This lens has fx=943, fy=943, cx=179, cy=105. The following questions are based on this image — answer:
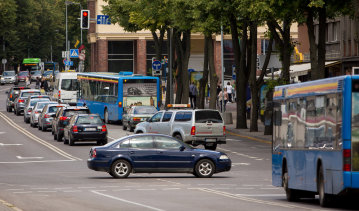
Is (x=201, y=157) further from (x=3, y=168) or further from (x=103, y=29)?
(x=103, y=29)

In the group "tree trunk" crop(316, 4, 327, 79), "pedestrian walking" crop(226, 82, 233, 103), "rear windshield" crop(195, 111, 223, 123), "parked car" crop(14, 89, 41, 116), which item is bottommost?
"rear windshield" crop(195, 111, 223, 123)

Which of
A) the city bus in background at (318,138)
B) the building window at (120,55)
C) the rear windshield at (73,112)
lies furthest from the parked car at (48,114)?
the building window at (120,55)

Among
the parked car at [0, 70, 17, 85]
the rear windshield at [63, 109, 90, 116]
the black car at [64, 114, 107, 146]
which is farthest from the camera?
the parked car at [0, 70, 17, 85]

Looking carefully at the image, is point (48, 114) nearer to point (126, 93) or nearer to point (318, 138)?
point (126, 93)

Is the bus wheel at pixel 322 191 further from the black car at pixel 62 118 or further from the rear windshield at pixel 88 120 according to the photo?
the black car at pixel 62 118

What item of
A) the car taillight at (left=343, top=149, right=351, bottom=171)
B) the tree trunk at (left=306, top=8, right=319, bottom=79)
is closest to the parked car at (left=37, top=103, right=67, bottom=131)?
the tree trunk at (left=306, top=8, right=319, bottom=79)

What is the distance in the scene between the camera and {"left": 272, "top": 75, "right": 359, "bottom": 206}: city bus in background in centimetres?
1592

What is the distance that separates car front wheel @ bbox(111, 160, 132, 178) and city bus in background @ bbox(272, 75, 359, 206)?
257 inches

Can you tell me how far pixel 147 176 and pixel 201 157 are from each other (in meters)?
2.27

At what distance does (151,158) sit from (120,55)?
71.0 meters

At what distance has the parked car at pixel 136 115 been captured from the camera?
160 feet

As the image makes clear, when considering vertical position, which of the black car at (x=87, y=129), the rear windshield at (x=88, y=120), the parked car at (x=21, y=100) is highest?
the parked car at (x=21, y=100)

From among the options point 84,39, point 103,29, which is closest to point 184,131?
point 103,29

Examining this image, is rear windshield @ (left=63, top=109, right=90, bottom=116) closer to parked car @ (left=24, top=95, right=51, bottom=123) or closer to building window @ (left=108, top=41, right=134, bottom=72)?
parked car @ (left=24, top=95, right=51, bottom=123)
